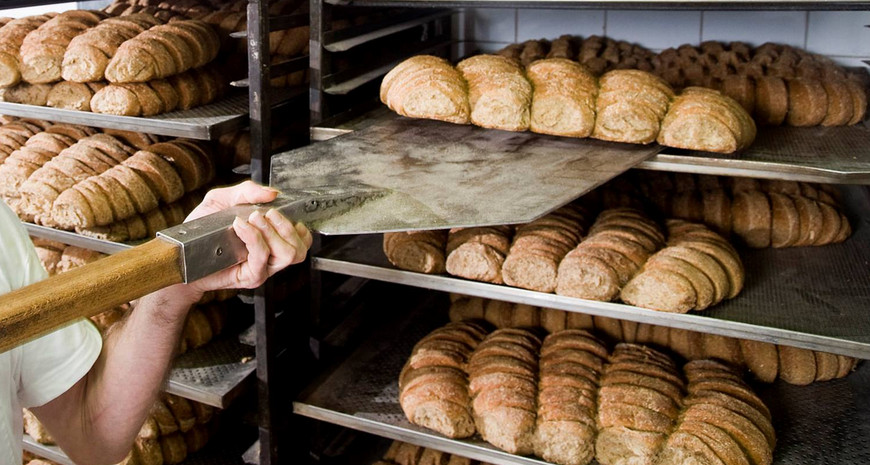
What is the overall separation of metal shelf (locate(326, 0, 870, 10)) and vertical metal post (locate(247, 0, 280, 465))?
273 millimetres

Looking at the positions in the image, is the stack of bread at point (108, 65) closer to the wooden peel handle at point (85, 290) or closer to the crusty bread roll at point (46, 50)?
the crusty bread roll at point (46, 50)

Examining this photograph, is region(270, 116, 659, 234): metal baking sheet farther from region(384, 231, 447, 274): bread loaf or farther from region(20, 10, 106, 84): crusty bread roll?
region(20, 10, 106, 84): crusty bread roll

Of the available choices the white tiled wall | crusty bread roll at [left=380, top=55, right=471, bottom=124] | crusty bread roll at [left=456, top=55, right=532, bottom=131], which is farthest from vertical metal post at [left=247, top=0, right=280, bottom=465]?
the white tiled wall

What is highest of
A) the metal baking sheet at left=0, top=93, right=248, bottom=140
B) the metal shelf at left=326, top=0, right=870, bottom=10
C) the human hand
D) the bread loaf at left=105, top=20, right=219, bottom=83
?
the metal shelf at left=326, top=0, right=870, bottom=10

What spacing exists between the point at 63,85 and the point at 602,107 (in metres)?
1.71

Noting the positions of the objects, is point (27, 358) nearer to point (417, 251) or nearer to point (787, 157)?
point (417, 251)

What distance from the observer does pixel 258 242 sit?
134 centimetres

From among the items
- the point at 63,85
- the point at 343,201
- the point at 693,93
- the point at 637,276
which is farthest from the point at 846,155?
the point at 63,85

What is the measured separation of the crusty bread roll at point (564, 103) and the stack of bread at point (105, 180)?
1243mm

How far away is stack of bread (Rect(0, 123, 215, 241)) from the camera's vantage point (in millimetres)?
2430

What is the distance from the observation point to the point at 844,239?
2.61 metres

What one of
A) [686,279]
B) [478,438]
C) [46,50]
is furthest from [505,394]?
[46,50]

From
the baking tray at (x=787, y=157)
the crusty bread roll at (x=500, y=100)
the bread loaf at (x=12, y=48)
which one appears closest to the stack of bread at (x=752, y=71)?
the baking tray at (x=787, y=157)

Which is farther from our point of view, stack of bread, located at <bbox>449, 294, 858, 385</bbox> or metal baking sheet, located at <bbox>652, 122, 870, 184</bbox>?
stack of bread, located at <bbox>449, 294, 858, 385</bbox>
